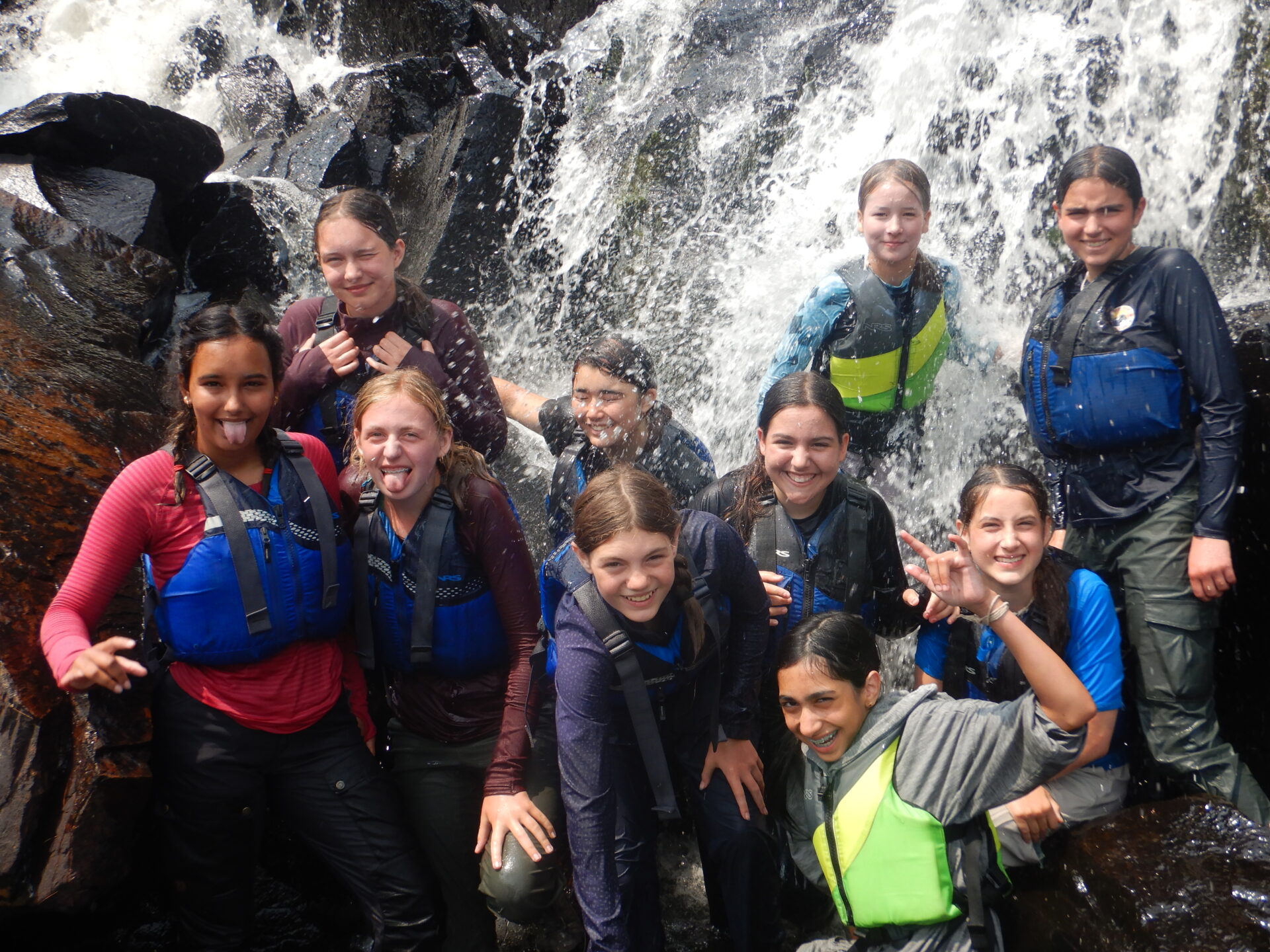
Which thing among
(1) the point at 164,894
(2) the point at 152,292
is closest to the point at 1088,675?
(1) the point at 164,894

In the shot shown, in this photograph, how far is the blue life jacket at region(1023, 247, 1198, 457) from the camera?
3670 mm

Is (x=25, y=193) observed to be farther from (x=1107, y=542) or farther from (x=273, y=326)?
(x=1107, y=542)

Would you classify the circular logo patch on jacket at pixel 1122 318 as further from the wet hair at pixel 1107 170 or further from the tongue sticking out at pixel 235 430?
the tongue sticking out at pixel 235 430

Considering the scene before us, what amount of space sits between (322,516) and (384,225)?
1423 mm

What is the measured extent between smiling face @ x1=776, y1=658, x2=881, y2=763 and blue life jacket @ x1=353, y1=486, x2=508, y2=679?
1098 millimetres

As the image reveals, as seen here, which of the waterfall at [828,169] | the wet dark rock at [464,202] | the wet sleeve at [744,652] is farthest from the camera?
the wet dark rock at [464,202]

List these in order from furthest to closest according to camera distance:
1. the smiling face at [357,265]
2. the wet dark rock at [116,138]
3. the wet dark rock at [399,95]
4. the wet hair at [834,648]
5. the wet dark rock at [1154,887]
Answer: the wet dark rock at [399,95] < the wet dark rock at [116,138] < the smiling face at [357,265] < the wet hair at [834,648] < the wet dark rock at [1154,887]

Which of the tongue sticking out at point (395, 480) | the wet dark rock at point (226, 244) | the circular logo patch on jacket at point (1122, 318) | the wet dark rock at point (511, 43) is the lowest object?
the tongue sticking out at point (395, 480)

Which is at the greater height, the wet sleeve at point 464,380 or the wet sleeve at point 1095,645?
the wet sleeve at point 464,380

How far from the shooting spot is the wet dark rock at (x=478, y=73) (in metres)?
10.2

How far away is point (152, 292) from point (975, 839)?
18.4 feet

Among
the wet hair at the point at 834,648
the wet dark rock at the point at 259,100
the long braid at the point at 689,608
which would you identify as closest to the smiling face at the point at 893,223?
the wet hair at the point at 834,648

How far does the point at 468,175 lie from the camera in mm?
8594

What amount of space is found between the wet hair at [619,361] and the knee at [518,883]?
1.83 meters
